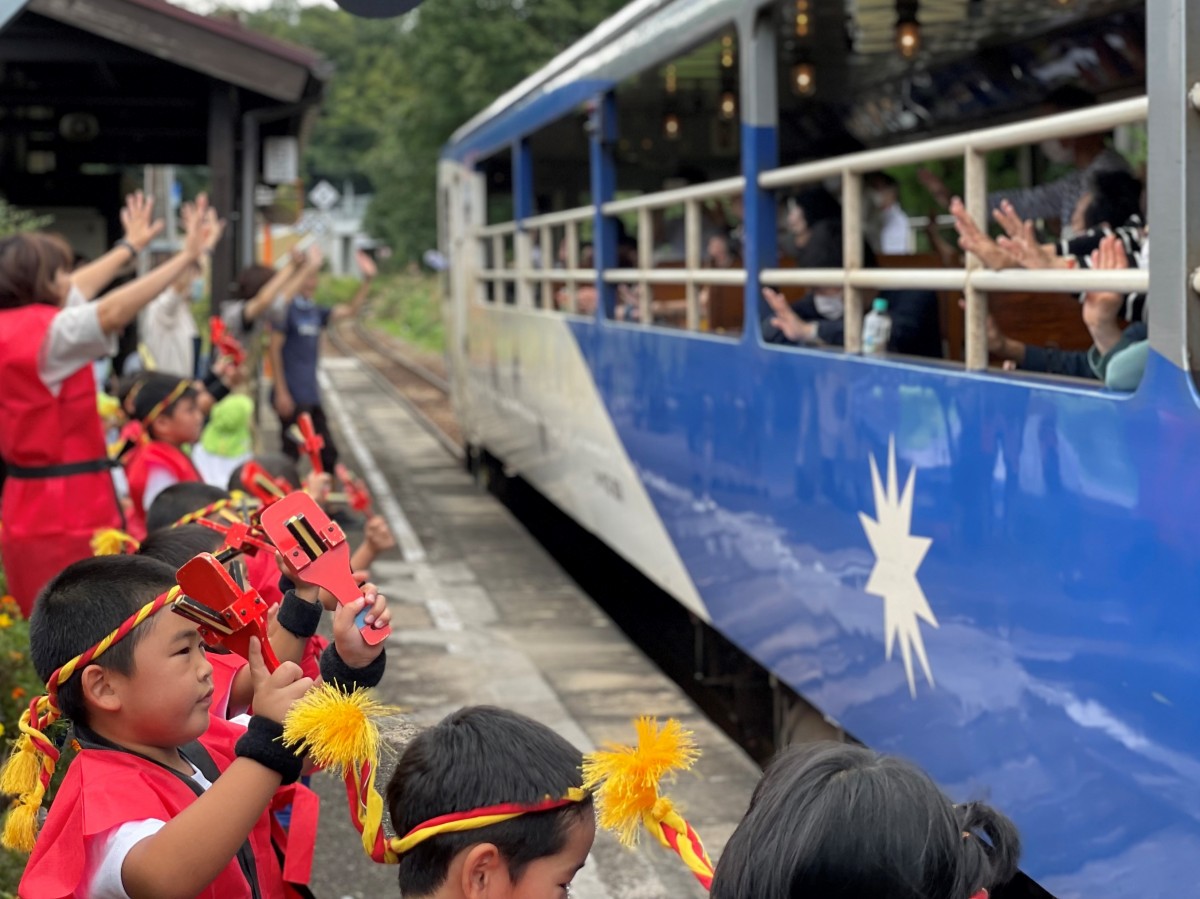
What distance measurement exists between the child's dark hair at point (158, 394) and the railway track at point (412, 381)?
35.4 feet

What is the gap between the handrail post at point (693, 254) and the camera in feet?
20.3

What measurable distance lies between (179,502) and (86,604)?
6.18 feet

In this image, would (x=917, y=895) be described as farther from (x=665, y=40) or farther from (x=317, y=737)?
(x=665, y=40)

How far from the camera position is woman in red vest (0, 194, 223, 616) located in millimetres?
4594

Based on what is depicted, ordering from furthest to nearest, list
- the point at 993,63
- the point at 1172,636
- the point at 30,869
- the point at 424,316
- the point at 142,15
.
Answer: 1. the point at 424,316
2. the point at 142,15
3. the point at 993,63
4. the point at 1172,636
5. the point at 30,869

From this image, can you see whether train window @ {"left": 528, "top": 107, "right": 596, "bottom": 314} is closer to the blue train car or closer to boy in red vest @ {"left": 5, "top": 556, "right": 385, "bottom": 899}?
the blue train car

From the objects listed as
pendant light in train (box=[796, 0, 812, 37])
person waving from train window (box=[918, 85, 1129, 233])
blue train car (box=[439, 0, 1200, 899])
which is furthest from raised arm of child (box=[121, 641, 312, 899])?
pendant light in train (box=[796, 0, 812, 37])

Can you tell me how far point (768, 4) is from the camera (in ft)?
17.1

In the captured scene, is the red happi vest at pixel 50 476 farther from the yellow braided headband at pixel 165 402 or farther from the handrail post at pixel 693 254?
the handrail post at pixel 693 254

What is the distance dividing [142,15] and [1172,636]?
23.4 feet

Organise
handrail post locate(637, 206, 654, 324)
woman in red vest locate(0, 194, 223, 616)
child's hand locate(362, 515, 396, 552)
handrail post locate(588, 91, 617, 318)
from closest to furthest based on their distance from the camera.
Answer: child's hand locate(362, 515, 396, 552)
woman in red vest locate(0, 194, 223, 616)
handrail post locate(637, 206, 654, 324)
handrail post locate(588, 91, 617, 318)

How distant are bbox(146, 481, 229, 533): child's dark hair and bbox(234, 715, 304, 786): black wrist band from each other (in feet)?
7.39

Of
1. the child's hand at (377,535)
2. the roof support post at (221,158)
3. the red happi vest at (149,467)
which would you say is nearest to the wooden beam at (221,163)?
the roof support post at (221,158)

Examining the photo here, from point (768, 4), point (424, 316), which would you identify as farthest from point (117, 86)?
point (424, 316)
